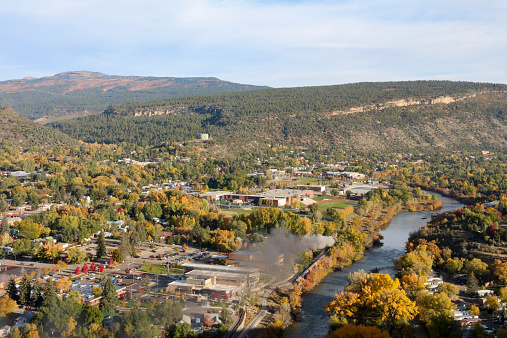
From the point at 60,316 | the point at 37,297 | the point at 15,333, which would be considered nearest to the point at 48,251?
the point at 37,297

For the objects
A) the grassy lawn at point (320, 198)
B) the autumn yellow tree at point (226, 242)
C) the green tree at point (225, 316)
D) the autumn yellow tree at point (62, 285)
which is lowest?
the grassy lawn at point (320, 198)

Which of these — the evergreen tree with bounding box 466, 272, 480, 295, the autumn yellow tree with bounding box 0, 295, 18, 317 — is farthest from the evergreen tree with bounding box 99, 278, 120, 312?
the evergreen tree with bounding box 466, 272, 480, 295

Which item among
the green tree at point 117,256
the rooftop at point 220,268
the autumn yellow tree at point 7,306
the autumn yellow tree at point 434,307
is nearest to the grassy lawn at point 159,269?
the rooftop at point 220,268

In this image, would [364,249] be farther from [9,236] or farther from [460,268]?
[9,236]

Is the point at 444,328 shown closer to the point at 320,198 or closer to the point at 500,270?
the point at 500,270

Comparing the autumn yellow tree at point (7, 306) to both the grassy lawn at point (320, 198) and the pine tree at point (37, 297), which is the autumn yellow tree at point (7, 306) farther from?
the grassy lawn at point (320, 198)

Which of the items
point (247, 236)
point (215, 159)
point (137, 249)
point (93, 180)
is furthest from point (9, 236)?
point (215, 159)

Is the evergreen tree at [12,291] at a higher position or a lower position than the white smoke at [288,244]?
higher
